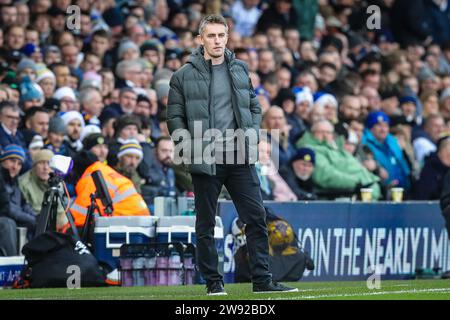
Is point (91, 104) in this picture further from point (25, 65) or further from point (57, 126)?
point (57, 126)

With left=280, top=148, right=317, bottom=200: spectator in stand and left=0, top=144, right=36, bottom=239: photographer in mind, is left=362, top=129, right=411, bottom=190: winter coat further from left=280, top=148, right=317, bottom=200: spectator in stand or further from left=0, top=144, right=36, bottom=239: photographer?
left=0, top=144, right=36, bottom=239: photographer

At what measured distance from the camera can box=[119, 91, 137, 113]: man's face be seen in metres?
17.7

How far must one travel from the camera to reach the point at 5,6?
746 inches

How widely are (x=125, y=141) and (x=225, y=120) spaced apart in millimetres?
5043

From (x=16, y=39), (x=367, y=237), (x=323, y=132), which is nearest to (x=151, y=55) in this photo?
(x=16, y=39)

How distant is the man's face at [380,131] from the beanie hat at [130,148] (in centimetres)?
547

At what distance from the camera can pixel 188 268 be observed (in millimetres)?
14117

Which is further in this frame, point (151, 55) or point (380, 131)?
point (380, 131)

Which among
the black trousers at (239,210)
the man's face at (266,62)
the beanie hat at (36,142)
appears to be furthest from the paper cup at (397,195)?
the black trousers at (239,210)

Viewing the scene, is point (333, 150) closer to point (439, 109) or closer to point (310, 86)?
point (310, 86)

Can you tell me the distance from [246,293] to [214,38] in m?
2.16

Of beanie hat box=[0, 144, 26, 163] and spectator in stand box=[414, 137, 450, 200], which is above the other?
beanie hat box=[0, 144, 26, 163]

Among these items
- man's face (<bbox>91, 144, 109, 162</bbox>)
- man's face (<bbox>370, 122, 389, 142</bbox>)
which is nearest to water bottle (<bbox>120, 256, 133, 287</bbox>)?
man's face (<bbox>91, 144, 109, 162</bbox>)

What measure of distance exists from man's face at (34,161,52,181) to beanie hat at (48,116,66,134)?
0.68 meters
